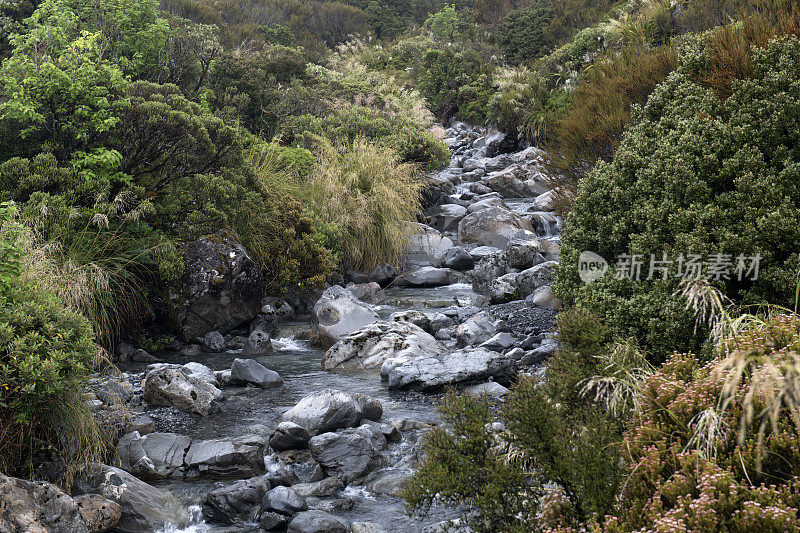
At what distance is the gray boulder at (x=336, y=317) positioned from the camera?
860 cm

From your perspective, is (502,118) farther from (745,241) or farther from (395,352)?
(745,241)

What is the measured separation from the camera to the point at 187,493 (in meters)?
4.75

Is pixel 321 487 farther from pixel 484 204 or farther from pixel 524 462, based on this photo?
pixel 484 204

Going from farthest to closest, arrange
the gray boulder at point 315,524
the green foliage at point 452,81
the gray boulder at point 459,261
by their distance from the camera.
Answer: the green foliage at point 452,81 → the gray boulder at point 459,261 → the gray boulder at point 315,524

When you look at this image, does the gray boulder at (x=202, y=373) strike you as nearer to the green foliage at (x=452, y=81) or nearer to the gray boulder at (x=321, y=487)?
the gray boulder at (x=321, y=487)

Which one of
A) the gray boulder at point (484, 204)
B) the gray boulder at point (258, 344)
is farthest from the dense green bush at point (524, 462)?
the gray boulder at point (484, 204)

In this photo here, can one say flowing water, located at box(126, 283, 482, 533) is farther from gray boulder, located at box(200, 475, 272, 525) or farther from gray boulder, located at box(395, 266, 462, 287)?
gray boulder, located at box(395, 266, 462, 287)

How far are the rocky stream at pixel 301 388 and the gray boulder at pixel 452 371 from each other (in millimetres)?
17

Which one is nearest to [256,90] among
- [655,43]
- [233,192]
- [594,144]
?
[233,192]

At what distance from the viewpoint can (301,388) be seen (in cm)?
699

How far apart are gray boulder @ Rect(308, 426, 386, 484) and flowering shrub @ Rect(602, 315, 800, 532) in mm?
2429

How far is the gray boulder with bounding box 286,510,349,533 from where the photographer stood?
13.5 feet

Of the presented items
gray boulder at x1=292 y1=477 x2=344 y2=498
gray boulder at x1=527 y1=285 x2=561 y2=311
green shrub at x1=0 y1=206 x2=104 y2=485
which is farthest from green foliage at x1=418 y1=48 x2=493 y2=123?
green shrub at x1=0 y1=206 x2=104 y2=485

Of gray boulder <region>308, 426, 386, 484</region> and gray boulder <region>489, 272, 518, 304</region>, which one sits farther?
gray boulder <region>489, 272, 518, 304</region>
